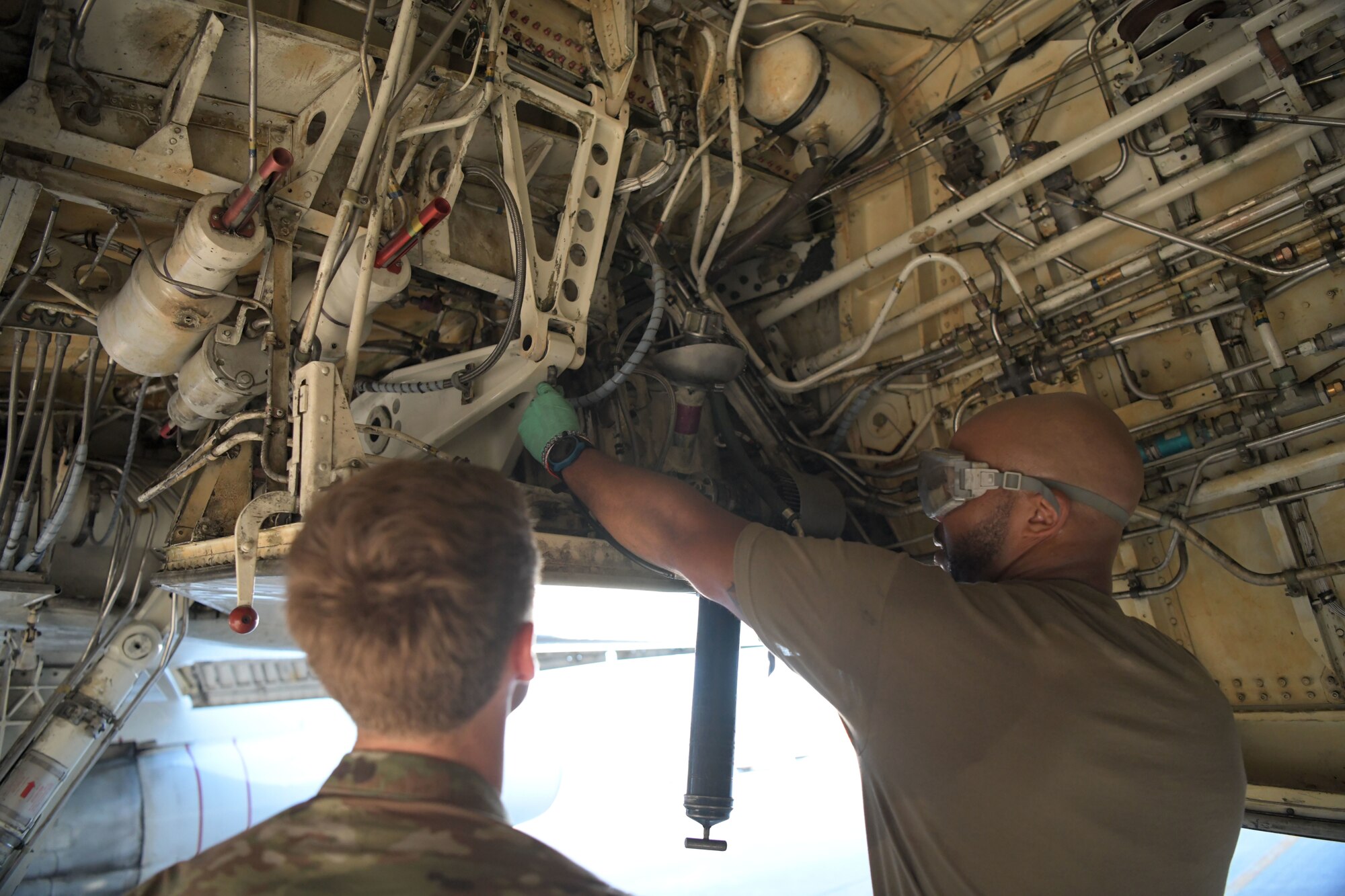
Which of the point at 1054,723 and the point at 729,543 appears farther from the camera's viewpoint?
the point at 729,543

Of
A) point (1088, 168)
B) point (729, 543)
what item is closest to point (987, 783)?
point (729, 543)

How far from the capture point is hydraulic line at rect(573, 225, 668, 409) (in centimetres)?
217

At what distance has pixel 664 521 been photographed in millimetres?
1641

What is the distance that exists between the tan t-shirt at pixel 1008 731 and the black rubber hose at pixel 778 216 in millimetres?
1612

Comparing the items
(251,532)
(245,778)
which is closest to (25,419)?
(251,532)

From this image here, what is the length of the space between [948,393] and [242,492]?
6.94 ft

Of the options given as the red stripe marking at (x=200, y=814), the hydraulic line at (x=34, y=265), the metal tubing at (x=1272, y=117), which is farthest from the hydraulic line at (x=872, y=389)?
the red stripe marking at (x=200, y=814)

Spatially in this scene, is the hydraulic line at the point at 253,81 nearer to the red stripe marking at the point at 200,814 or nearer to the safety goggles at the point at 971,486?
the safety goggles at the point at 971,486

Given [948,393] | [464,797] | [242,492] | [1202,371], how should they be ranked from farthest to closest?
[948,393] → [1202,371] → [242,492] → [464,797]

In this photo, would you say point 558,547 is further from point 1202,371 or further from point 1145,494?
point 1202,371

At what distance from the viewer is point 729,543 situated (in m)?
1.53

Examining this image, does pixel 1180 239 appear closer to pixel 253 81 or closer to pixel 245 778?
pixel 253 81

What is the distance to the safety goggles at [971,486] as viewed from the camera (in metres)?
1.58

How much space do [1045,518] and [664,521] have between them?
72cm
